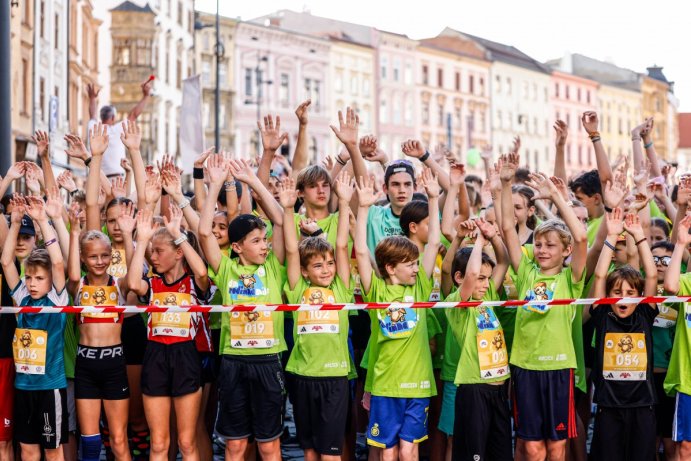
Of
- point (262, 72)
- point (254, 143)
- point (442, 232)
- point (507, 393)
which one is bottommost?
point (507, 393)

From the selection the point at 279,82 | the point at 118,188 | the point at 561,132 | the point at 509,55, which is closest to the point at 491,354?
the point at 561,132

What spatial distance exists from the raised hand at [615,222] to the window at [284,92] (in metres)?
62.7

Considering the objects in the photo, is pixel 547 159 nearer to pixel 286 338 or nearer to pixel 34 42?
pixel 34 42

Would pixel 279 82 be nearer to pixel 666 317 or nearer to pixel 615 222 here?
pixel 666 317

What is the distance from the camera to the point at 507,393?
7180mm

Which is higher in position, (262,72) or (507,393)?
(262,72)

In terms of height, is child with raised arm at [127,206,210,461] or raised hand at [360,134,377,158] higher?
raised hand at [360,134,377,158]

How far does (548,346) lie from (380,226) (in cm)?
190

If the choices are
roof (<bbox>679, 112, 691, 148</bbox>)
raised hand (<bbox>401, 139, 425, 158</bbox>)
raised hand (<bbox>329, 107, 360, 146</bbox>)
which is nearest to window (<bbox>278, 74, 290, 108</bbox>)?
raised hand (<bbox>401, 139, 425, 158</bbox>)

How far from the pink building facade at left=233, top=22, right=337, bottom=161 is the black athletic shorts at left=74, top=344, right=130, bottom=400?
5535 centimetres

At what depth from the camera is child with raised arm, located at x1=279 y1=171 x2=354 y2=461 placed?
6.96 meters

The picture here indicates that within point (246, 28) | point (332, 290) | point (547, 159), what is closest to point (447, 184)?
point (332, 290)

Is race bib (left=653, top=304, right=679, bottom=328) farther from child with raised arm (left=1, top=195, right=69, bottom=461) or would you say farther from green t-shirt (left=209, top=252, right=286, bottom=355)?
child with raised arm (left=1, top=195, right=69, bottom=461)

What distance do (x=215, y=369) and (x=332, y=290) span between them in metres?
1.06
